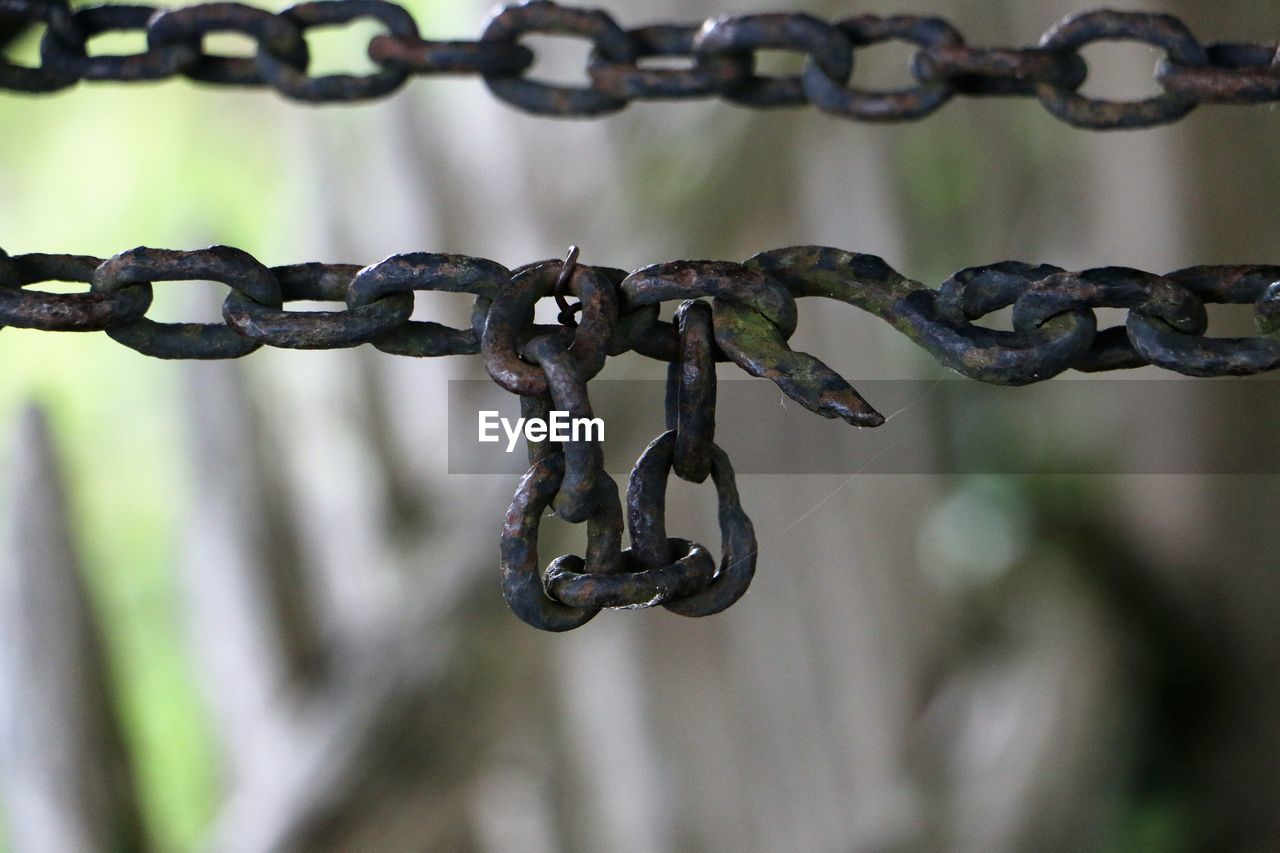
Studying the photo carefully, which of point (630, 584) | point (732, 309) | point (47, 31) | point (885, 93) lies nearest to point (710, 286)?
point (732, 309)

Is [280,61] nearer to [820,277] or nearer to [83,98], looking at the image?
[820,277]

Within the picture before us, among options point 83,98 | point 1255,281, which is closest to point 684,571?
point 1255,281

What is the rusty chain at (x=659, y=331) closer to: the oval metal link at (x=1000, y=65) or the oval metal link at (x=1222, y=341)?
the oval metal link at (x=1222, y=341)

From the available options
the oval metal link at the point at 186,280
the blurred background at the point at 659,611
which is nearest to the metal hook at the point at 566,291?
the oval metal link at the point at 186,280

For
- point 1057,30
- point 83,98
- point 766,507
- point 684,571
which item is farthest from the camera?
point 83,98

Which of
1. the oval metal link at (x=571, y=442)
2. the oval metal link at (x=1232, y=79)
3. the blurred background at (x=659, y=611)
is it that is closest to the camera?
the oval metal link at (x=571, y=442)

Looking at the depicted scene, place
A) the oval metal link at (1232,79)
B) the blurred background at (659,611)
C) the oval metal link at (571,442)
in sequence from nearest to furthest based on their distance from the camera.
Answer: the oval metal link at (571,442) → the oval metal link at (1232,79) → the blurred background at (659,611)
